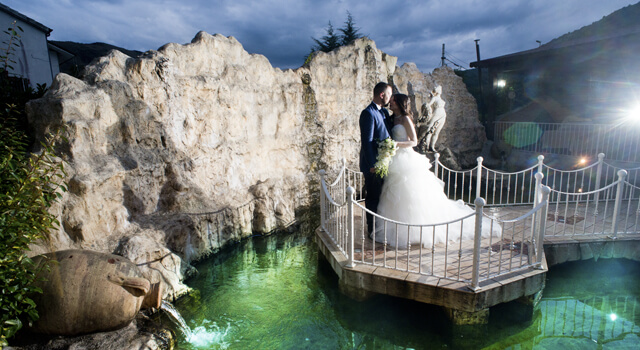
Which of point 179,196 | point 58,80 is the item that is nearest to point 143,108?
point 58,80

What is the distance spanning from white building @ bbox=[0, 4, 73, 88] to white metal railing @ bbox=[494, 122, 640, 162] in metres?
20.0

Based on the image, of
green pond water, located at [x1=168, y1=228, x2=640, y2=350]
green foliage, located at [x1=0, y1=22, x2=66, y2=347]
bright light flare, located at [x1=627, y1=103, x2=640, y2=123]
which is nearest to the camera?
green foliage, located at [x1=0, y1=22, x2=66, y2=347]

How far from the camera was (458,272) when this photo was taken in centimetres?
437

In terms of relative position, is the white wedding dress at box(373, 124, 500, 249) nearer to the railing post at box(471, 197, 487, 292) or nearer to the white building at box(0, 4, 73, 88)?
the railing post at box(471, 197, 487, 292)

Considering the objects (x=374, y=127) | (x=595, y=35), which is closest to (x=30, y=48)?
(x=374, y=127)

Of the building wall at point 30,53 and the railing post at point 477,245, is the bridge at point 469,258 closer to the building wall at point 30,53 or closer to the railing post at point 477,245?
the railing post at point 477,245

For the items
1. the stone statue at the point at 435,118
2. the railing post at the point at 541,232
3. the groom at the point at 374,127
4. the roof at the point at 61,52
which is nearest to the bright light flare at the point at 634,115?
the stone statue at the point at 435,118

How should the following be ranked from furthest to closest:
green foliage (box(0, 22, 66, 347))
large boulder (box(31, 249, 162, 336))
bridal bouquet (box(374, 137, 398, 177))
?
bridal bouquet (box(374, 137, 398, 177)) < large boulder (box(31, 249, 162, 336)) < green foliage (box(0, 22, 66, 347))

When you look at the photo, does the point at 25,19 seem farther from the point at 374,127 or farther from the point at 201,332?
the point at 374,127

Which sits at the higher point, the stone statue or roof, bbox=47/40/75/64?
roof, bbox=47/40/75/64

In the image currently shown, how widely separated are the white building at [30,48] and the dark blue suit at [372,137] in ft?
46.6

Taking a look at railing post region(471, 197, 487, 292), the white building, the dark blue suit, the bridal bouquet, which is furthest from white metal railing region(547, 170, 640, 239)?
the white building

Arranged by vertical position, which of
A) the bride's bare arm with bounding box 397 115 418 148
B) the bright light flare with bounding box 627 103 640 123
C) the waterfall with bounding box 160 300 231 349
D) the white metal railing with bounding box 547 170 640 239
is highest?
the bright light flare with bounding box 627 103 640 123

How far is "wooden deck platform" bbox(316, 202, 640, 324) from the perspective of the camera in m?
4.39
